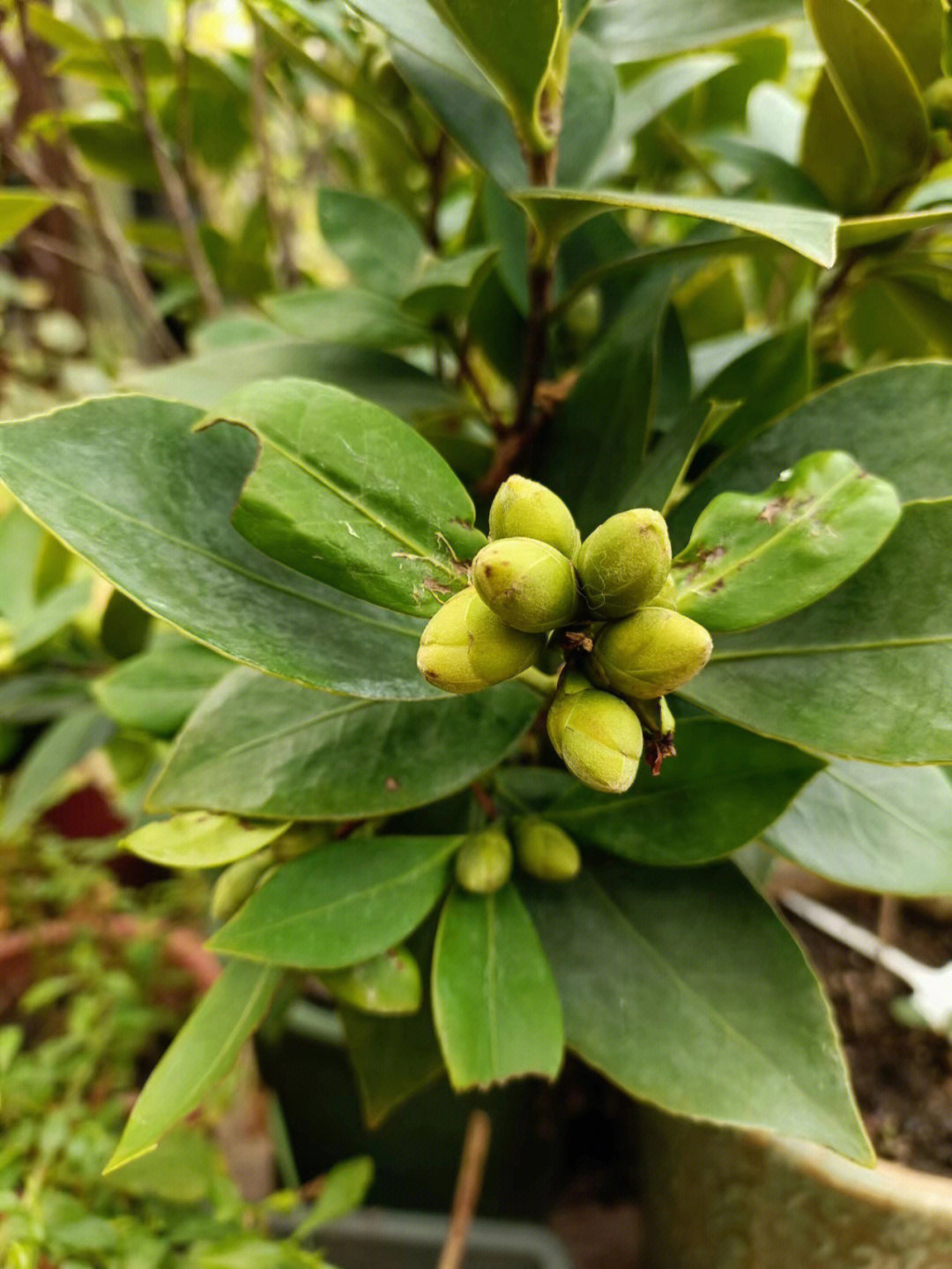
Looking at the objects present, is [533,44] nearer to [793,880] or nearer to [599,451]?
[599,451]

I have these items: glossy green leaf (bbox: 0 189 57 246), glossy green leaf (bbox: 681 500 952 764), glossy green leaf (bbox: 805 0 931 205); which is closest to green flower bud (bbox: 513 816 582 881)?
glossy green leaf (bbox: 681 500 952 764)

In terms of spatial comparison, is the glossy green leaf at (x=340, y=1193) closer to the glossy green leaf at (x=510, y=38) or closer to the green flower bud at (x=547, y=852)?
the green flower bud at (x=547, y=852)

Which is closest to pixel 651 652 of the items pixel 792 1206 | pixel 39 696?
pixel 792 1206

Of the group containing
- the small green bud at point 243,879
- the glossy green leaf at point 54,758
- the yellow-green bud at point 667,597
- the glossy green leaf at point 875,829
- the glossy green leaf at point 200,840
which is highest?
the yellow-green bud at point 667,597

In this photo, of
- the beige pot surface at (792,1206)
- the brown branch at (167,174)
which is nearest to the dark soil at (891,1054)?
the beige pot surface at (792,1206)

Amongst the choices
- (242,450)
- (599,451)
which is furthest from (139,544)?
(599,451)

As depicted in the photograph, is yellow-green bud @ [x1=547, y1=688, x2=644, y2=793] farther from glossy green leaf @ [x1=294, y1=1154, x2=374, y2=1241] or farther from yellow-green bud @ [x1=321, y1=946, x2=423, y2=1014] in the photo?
glossy green leaf @ [x1=294, y1=1154, x2=374, y2=1241]

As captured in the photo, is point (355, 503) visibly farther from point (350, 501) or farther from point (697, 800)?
point (697, 800)
